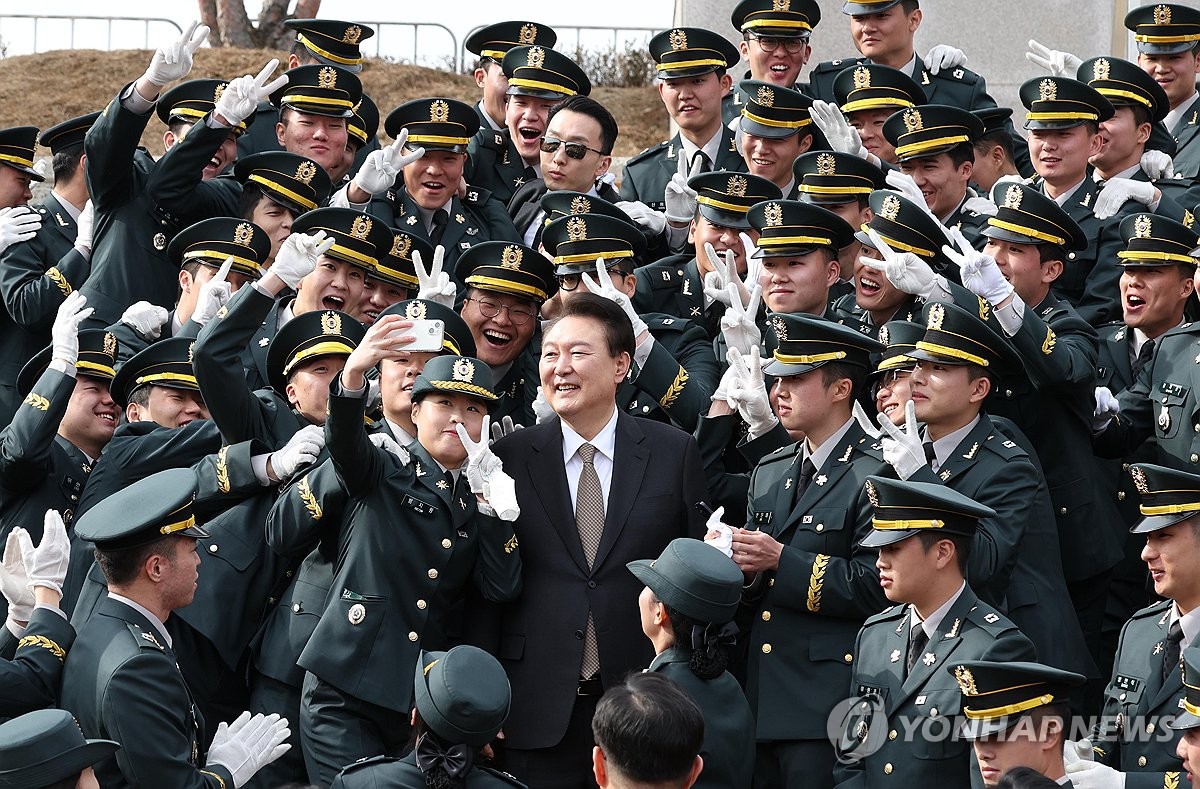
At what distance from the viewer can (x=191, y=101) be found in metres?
10.3

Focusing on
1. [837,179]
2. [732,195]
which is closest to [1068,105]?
[837,179]

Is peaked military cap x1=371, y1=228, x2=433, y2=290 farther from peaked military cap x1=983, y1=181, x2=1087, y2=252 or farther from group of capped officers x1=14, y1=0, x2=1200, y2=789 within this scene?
peaked military cap x1=983, y1=181, x2=1087, y2=252

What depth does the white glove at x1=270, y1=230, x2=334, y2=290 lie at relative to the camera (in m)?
7.31

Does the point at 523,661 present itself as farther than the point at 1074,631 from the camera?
No

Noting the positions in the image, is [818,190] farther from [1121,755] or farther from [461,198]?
[1121,755]

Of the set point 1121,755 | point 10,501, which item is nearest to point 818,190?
point 1121,755

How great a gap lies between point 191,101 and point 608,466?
4475 millimetres

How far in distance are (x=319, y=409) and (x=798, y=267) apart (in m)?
2.40

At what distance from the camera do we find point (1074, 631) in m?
7.36

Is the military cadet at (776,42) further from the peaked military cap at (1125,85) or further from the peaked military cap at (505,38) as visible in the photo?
the peaked military cap at (1125,85)

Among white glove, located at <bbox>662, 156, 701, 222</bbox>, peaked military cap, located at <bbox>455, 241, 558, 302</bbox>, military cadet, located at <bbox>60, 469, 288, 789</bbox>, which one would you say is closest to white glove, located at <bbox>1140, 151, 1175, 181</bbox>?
white glove, located at <bbox>662, 156, 701, 222</bbox>

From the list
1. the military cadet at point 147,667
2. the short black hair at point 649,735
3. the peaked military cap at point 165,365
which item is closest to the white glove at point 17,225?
the peaked military cap at point 165,365

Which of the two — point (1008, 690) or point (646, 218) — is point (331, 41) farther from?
point (1008, 690)

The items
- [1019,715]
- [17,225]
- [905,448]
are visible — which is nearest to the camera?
[1019,715]
